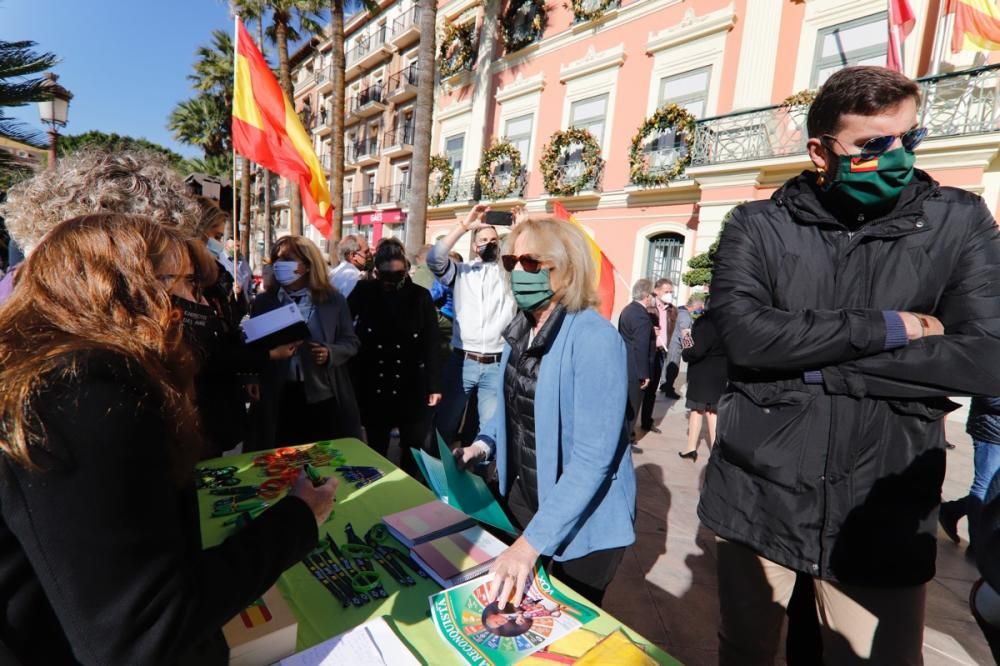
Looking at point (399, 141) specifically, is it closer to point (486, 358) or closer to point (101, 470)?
point (486, 358)

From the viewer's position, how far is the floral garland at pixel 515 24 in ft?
50.0

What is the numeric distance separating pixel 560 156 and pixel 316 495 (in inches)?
582

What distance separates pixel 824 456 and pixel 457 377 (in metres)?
3.18

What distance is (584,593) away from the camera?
65.4 inches

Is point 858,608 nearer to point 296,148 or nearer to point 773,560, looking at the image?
point 773,560

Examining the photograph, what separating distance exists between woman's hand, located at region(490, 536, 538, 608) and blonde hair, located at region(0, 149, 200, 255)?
1.30 metres

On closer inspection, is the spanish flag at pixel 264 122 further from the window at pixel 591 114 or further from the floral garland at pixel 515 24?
the floral garland at pixel 515 24

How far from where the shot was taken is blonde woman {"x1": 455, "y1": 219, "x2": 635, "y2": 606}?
57.7 inches

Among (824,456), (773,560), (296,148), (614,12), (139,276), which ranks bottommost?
(773,560)

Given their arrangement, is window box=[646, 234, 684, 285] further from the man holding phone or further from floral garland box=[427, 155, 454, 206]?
floral garland box=[427, 155, 454, 206]

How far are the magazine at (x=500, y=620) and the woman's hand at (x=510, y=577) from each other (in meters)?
0.02

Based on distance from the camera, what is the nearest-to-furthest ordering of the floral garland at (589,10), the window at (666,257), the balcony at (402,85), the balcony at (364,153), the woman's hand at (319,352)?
the woman's hand at (319,352), the window at (666,257), the floral garland at (589,10), the balcony at (402,85), the balcony at (364,153)

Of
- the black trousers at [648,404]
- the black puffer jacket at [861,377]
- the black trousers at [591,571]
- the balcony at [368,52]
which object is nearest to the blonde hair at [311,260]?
the black trousers at [591,571]

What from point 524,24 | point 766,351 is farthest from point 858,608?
point 524,24
